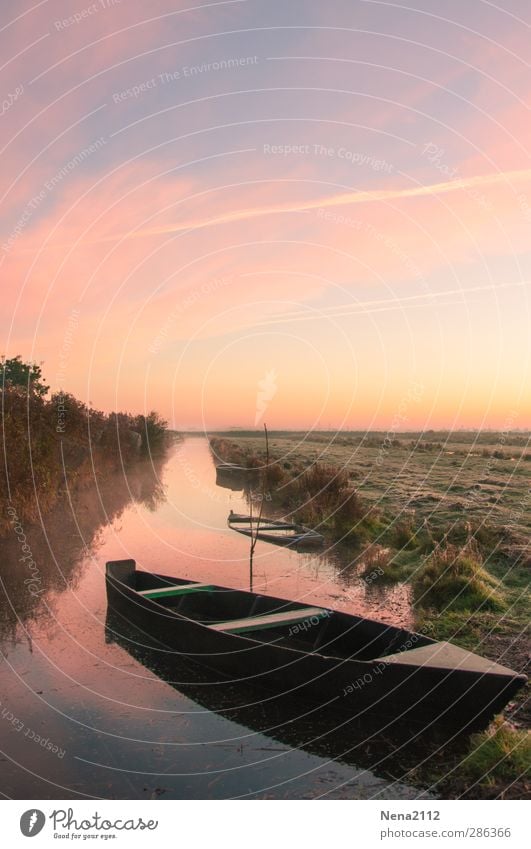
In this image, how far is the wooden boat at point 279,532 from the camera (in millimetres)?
24500

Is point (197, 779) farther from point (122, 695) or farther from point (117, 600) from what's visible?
point (117, 600)

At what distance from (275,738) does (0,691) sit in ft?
16.2

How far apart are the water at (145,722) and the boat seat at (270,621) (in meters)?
1.01

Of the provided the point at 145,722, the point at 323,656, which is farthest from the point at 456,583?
the point at 145,722

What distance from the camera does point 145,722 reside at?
33.0ft

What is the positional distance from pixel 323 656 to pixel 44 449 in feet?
73.6

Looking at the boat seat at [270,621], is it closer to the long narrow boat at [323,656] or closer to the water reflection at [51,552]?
the long narrow boat at [323,656]

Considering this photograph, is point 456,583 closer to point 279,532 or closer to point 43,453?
point 279,532

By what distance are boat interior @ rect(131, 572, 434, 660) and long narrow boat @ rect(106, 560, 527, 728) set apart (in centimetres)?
2

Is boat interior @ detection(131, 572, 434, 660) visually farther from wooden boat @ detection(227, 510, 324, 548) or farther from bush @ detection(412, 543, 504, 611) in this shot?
wooden boat @ detection(227, 510, 324, 548)

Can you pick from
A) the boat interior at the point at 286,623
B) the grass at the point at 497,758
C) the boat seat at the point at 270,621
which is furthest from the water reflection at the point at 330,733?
the boat interior at the point at 286,623

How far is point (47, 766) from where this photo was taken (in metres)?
8.70

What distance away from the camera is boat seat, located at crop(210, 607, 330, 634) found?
12.3 metres

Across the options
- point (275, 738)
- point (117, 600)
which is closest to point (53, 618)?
point (117, 600)
